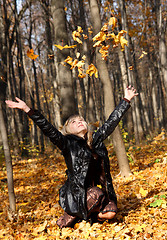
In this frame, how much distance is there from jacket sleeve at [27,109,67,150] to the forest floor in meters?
1.24

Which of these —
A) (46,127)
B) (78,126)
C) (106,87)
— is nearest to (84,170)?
(78,126)

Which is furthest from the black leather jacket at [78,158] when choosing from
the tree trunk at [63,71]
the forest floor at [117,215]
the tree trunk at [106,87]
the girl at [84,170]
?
the tree trunk at [106,87]

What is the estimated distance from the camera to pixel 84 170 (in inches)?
109

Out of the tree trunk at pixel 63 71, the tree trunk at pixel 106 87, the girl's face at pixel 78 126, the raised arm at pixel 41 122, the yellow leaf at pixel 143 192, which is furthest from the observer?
the tree trunk at pixel 106 87

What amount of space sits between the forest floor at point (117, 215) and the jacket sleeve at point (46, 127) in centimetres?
124

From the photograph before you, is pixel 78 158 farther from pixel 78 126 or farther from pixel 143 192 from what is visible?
pixel 143 192

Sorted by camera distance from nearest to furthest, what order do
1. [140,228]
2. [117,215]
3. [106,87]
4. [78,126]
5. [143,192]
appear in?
1. [140,228]
2. [78,126]
3. [117,215]
4. [143,192]
5. [106,87]

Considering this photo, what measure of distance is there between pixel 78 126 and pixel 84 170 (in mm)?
589

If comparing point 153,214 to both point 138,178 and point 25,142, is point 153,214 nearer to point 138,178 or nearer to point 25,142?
point 138,178

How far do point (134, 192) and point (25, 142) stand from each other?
6.53m

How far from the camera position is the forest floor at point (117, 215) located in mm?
2775

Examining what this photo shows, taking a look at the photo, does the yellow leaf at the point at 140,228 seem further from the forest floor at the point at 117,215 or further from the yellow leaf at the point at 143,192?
the yellow leaf at the point at 143,192

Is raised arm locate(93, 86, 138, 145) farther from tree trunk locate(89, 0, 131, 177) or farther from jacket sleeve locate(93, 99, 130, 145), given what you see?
tree trunk locate(89, 0, 131, 177)

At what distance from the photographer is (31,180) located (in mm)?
6359
